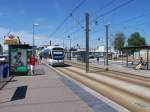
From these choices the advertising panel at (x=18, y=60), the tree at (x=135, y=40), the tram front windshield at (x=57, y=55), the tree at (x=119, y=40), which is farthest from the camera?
the tree at (x=119, y=40)

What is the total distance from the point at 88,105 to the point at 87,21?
28343 millimetres

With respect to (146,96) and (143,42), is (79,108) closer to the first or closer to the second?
(146,96)

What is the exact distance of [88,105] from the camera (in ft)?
46.9

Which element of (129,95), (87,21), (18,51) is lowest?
(129,95)

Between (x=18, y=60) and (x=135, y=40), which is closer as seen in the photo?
(x=18, y=60)

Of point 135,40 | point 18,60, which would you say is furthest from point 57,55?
point 135,40

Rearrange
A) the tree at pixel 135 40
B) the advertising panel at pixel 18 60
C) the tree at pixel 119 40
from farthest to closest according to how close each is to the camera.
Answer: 1. the tree at pixel 119 40
2. the tree at pixel 135 40
3. the advertising panel at pixel 18 60

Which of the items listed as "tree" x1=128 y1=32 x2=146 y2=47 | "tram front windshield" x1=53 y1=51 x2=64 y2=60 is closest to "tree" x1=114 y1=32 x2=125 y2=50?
"tree" x1=128 y1=32 x2=146 y2=47

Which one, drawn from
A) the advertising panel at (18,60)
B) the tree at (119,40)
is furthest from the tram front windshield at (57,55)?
the tree at (119,40)

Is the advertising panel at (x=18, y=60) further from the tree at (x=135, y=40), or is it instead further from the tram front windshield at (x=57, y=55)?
the tree at (x=135, y=40)

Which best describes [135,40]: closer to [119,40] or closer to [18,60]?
[119,40]

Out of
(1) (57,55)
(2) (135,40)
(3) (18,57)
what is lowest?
(3) (18,57)

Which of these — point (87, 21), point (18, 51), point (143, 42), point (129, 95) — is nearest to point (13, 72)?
point (18, 51)

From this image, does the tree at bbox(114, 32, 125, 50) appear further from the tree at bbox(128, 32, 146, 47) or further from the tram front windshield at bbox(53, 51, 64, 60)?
the tram front windshield at bbox(53, 51, 64, 60)
